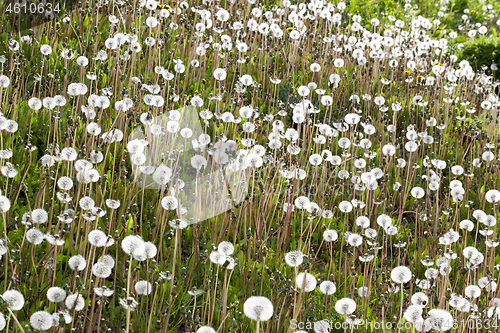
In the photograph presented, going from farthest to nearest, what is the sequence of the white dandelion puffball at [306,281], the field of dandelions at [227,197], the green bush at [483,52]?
1. the green bush at [483,52]
2. the field of dandelions at [227,197]
3. the white dandelion puffball at [306,281]

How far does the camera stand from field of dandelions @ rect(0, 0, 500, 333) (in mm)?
1870

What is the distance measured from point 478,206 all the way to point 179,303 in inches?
91.2

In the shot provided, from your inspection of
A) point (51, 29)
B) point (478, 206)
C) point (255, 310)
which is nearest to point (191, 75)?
point (51, 29)

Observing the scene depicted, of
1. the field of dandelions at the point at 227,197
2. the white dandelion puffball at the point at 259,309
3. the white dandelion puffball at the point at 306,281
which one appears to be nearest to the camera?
the white dandelion puffball at the point at 259,309

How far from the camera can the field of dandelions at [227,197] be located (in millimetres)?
1870

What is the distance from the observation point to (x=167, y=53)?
4.10 meters

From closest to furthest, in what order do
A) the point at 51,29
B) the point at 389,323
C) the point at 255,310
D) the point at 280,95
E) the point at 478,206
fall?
the point at 255,310 → the point at 389,323 → the point at 478,206 → the point at 51,29 → the point at 280,95

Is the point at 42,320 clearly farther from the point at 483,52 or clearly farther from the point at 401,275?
the point at 483,52

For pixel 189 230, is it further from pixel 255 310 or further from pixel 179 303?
pixel 255 310

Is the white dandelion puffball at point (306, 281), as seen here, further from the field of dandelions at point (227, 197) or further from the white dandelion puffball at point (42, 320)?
the white dandelion puffball at point (42, 320)

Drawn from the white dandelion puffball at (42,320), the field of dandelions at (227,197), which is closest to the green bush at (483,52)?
the field of dandelions at (227,197)

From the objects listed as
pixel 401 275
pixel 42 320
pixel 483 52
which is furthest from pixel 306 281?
pixel 483 52

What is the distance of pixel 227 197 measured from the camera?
263 cm

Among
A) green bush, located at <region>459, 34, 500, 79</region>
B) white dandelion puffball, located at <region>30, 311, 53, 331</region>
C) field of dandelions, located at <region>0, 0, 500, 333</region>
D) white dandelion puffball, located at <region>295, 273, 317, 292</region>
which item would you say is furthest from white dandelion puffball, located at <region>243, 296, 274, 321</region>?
green bush, located at <region>459, 34, 500, 79</region>
